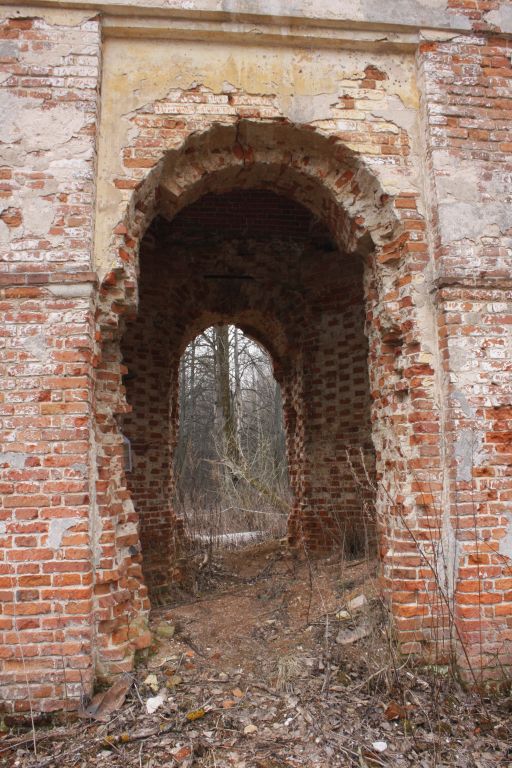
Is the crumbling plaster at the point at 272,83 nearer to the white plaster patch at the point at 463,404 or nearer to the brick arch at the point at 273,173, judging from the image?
the brick arch at the point at 273,173

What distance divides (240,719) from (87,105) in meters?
3.98

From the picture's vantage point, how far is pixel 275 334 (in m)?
8.52

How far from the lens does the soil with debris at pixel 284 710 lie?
3109 mm

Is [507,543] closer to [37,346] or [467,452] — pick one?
[467,452]

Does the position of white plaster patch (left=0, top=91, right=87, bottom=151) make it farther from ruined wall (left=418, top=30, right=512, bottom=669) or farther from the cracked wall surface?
ruined wall (left=418, top=30, right=512, bottom=669)

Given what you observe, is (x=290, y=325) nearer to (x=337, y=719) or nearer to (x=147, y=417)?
(x=147, y=417)

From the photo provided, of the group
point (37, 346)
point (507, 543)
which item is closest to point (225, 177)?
point (37, 346)

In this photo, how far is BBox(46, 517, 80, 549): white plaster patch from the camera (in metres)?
3.58

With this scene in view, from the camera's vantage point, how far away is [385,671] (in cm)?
365

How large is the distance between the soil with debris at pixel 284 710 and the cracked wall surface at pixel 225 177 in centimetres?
24

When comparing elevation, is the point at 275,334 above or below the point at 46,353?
above

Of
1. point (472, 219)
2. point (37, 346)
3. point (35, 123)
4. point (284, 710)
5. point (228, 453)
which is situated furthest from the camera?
point (228, 453)

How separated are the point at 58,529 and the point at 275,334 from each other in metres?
5.38

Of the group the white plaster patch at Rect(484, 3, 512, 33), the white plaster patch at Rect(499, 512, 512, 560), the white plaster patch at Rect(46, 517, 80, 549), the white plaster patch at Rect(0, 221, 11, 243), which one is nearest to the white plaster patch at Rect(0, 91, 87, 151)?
the white plaster patch at Rect(0, 221, 11, 243)
